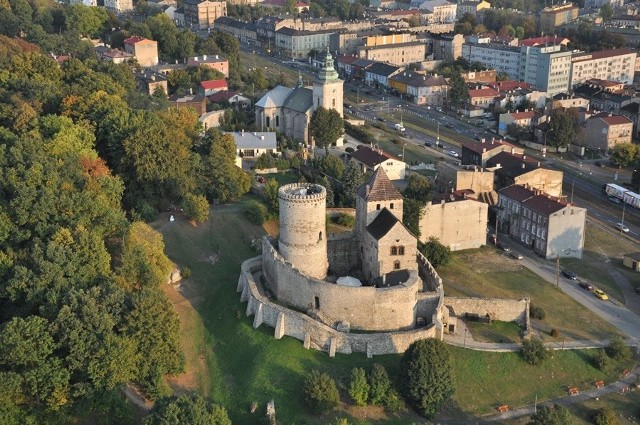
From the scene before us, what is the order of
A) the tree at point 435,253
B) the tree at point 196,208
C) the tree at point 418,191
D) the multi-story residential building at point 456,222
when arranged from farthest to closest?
the tree at point 418,191 → the multi-story residential building at point 456,222 → the tree at point 435,253 → the tree at point 196,208

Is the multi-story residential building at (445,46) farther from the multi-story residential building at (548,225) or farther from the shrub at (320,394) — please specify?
the shrub at (320,394)

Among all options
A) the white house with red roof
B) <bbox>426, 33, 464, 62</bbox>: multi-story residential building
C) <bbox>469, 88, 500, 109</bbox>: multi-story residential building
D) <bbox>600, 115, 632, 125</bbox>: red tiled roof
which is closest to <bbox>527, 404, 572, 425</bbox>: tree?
<bbox>600, 115, 632, 125</bbox>: red tiled roof

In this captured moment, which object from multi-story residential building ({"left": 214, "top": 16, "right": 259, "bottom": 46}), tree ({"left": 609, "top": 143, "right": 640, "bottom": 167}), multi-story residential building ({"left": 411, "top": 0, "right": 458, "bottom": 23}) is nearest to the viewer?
tree ({"left": 609, "top": 143, "right": 640, "bottom": 167})

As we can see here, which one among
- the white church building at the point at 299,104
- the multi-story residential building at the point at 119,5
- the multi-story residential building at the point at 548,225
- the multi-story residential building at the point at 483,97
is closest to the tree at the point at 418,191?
the multi-story residential building at the point at 548,225

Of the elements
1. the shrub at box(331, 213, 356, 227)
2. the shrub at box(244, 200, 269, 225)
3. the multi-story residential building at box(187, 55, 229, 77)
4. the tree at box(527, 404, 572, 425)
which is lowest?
the tree at box(527, 404, 572, 425)

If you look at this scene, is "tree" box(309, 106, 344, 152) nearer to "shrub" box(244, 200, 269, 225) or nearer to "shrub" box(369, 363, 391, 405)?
"shrub" box(244, 200, 269, 225)

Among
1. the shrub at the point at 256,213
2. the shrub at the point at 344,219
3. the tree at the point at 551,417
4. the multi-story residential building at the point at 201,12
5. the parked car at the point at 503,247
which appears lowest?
the parked car at the point at 503,247
